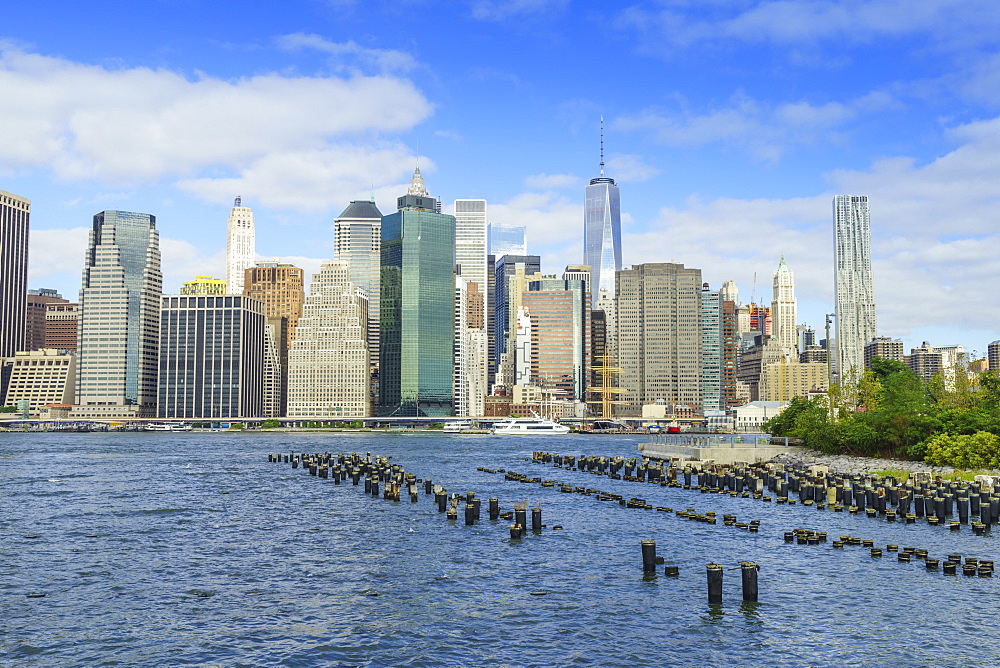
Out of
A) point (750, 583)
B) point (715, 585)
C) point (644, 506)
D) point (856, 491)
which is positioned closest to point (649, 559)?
point (715, 585)

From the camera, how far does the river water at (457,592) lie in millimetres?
32719

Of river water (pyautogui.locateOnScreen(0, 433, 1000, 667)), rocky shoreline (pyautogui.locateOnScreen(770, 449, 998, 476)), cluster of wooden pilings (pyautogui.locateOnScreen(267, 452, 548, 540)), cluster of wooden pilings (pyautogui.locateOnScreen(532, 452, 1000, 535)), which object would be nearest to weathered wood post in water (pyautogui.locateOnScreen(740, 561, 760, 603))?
river water (pyautogui.locateOnScreen(0, 433, 1000, 667))

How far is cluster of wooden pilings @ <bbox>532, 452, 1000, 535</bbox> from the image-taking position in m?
64.3

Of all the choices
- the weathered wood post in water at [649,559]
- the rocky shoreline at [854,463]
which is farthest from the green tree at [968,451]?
the weathered wood post in water at [649,559]

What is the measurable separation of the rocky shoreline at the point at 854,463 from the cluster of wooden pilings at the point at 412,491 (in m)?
44.1

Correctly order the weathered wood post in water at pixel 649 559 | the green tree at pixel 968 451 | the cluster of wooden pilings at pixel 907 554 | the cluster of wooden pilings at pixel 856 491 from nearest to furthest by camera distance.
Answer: the cluster of wooden pilings at pixel 907 554
the weathered wood post in water at pixel 649 559
the cluster of wooden pilings at pixel 856 491
the green tree at pixel 968 451

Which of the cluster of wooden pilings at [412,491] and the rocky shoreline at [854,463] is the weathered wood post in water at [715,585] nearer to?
the cluster of wooden pilings at [412,491]

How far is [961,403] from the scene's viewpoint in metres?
116

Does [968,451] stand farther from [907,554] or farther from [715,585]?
[715,585]

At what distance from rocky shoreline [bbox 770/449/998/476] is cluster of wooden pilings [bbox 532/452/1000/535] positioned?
121 inches

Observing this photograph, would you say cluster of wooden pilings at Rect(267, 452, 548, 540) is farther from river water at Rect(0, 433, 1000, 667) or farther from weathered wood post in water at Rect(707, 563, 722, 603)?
weathered wood post in water at Rect(707, 563, 722, 603)

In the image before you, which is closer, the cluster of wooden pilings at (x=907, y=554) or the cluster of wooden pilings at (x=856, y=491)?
the cluster of wooden pilings at (x=907, y=554)

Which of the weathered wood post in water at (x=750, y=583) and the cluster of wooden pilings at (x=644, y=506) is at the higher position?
the weathered wood post in water at (x=750, y=583)

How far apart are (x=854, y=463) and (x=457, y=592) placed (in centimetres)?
7311
